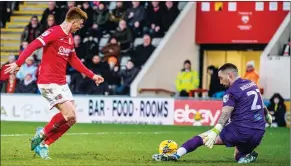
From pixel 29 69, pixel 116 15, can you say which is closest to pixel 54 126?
pixel 29 69

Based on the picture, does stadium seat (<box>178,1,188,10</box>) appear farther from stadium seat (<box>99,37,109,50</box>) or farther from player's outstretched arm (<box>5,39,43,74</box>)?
player's outstretched arm (<box>5,39,43,74</box>)

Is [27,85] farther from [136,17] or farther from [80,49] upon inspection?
[136,17]

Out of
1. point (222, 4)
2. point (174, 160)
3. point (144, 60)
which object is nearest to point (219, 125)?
point (174, 160)

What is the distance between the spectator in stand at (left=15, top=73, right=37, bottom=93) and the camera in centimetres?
2611

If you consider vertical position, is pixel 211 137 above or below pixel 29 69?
above

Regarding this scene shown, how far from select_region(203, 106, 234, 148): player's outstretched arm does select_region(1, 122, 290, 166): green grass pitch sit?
68cm

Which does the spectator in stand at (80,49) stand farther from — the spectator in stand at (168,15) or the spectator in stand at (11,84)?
the spectator in stand at (168,15)

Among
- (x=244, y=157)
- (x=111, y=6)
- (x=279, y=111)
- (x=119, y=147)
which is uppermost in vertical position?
(x=111, y=6)

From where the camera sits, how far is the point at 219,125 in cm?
1219

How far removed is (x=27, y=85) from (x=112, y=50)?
103 inches

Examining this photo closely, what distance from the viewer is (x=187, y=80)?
25500 mm

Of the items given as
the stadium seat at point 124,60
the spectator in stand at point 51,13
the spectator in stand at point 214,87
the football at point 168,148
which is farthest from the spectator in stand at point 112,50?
the football at point 168,148

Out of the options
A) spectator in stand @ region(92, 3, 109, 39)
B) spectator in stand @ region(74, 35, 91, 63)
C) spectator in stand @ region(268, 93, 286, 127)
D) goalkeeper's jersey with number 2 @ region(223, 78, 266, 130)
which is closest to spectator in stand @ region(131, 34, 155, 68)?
spectator in stand @ region(74, 35, 91, 63)

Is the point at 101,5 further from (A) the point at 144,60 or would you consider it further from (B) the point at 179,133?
(B) the point at 179,133
